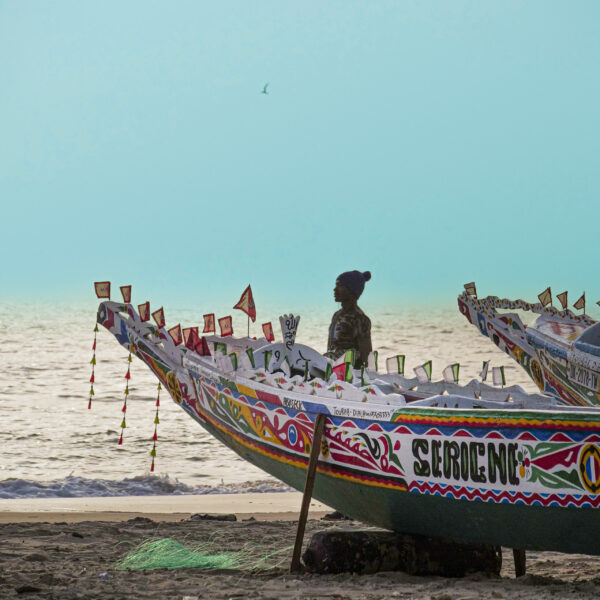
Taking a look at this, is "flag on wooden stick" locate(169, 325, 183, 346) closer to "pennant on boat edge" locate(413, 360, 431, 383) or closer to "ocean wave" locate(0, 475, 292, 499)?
"pennant on boat edge" locate(413, 360, 431, 383)

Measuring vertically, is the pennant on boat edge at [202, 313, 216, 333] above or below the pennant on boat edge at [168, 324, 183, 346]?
above

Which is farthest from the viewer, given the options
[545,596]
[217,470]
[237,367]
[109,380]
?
[109,380]

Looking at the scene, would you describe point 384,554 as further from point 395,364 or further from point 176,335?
point 176,335

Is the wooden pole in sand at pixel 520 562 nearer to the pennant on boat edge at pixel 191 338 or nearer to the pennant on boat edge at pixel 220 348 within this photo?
the pennant on boat edge at pixel 220 348

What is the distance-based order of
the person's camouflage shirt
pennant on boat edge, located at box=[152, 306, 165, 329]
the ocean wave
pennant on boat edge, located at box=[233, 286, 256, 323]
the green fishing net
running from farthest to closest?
1. the ocean wave
2. pennant on boat edge, located at box=[152, 306, 165, 329]
3. pennant on boat edge, located at box=[233, 286, 256, 323]
4. the person's camouflage shirt
5. the green fishing net

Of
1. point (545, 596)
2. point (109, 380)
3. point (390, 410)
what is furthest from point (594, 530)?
point (109, 380)

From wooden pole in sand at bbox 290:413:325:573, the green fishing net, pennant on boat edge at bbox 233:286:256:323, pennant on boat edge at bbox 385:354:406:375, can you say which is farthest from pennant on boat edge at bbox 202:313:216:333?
wooden pole in sand at bbox 290:413:325:573

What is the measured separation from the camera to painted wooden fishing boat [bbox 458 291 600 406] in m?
9.67

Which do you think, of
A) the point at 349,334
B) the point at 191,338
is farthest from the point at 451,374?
the point at 191,338

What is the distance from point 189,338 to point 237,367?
795 mm

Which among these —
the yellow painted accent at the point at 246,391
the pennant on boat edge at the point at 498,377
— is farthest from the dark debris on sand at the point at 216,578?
the pennant on boat edge at the point at 498,377

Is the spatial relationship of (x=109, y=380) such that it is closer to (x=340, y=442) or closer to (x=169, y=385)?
(x=169, y=385)

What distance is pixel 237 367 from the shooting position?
22.7 ft

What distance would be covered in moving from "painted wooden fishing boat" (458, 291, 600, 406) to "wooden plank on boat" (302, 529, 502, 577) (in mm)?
3806
